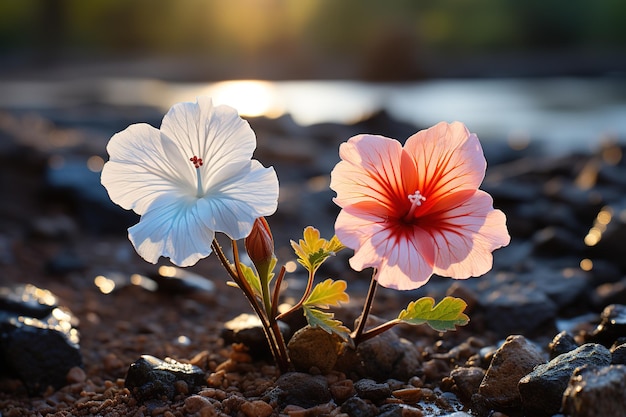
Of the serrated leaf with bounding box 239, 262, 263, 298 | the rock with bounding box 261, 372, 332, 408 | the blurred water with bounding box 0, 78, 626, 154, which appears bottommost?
the rock with bounding box 261, 372, 332, 408

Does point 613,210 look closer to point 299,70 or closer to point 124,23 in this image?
point 299,70

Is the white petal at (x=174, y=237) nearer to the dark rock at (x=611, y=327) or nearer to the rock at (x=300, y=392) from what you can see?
the rock at (x=300, y=392)

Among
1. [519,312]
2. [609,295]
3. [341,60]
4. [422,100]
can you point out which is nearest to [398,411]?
[519,312]

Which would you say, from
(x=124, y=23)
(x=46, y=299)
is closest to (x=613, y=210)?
(x=46, y=299)

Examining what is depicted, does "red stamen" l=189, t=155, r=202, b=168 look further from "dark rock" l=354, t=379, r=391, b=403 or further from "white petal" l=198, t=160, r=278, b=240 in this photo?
"dark rock" l=354, t=379, r=391, b=403

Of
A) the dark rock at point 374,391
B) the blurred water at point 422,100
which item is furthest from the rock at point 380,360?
the blurred water at point 422,100

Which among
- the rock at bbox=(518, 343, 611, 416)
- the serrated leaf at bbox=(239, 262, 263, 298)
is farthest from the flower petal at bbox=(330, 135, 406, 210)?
the rock at bbox=(518, 343, 611, 416)
